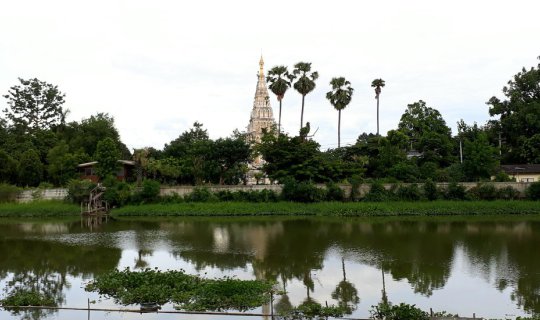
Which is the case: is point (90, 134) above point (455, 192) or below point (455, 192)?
above

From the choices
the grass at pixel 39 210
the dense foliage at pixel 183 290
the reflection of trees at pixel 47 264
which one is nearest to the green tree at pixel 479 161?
the reflection of trees at pixel 47 264

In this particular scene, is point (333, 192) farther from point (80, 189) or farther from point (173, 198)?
point (80, 189)

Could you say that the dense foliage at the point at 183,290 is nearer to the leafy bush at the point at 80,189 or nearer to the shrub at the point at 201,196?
the shrub at the point at 201,196

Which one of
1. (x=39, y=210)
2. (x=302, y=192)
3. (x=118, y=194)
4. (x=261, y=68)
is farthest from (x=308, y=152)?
(x=261, y=68)

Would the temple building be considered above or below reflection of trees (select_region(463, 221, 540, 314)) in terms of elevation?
above

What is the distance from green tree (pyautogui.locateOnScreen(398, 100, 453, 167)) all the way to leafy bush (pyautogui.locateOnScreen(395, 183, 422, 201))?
12.8 metres

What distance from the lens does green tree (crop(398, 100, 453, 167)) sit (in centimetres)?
5762

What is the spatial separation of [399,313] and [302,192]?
31630 mm

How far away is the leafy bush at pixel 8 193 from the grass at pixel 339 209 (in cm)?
1101

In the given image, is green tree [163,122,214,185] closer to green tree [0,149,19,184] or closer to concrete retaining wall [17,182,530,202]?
concrete retaining wall [17,182,530,202]

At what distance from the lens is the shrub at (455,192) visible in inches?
1750

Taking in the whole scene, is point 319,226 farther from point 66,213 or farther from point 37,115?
point 37,115

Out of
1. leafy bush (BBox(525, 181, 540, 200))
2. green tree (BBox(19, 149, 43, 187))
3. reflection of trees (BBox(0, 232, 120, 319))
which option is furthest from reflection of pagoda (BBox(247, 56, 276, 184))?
reflection of trees (BBox(0, 232, 120, 319))

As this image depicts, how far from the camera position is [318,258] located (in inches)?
957
